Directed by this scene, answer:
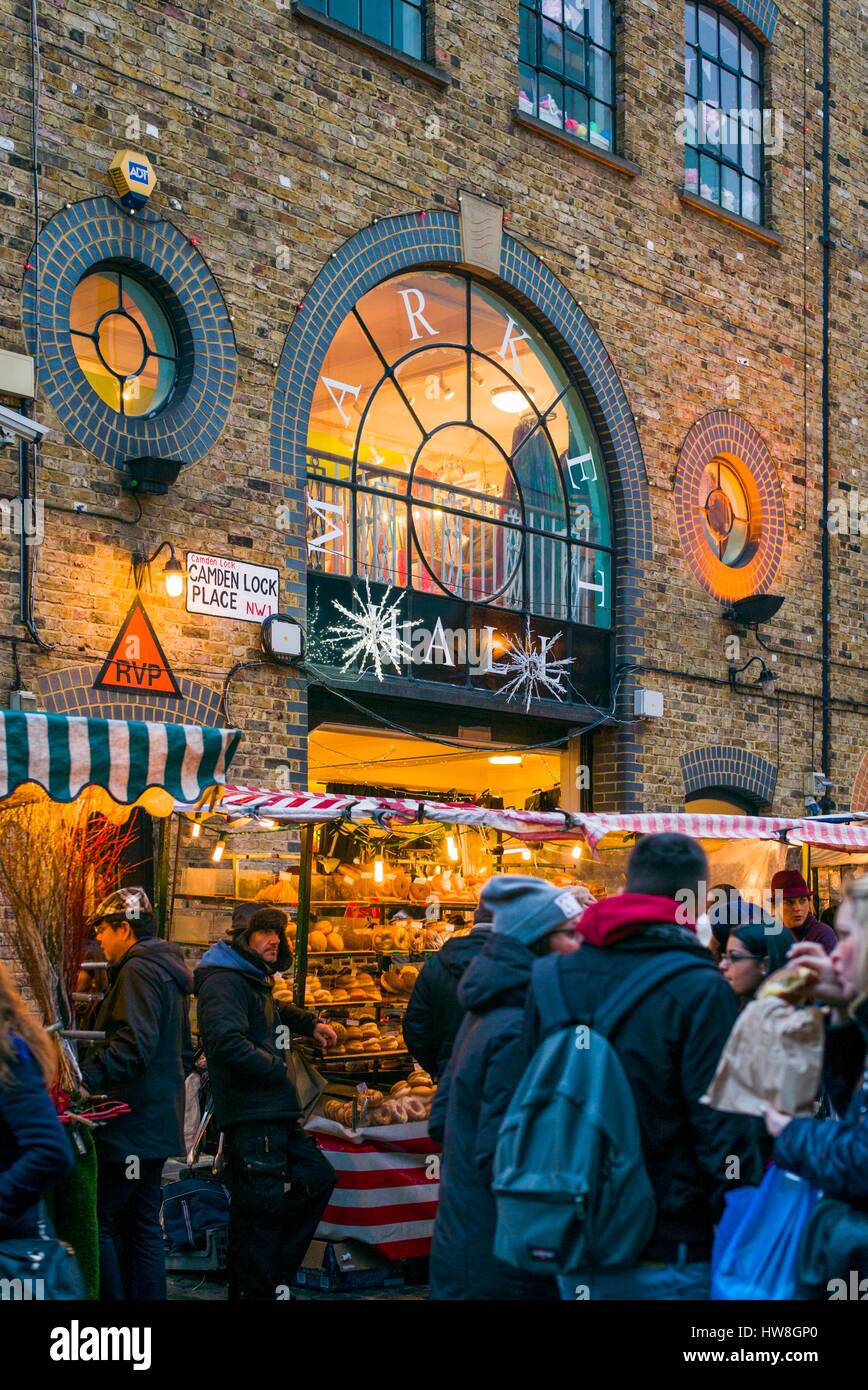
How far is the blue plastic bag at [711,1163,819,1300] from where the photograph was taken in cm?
393

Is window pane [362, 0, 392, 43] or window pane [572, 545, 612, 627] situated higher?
window pane [362, 0, 392, 43]

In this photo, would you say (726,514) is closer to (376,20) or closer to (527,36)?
(527,36)

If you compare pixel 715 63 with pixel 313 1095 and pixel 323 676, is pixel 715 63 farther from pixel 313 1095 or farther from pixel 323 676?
pixel 313 1095

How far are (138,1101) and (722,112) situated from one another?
1258cm

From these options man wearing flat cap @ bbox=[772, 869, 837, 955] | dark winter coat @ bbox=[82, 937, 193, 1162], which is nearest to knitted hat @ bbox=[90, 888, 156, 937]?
dark winter coat @ bbox=[82, 937, 193, 1162]

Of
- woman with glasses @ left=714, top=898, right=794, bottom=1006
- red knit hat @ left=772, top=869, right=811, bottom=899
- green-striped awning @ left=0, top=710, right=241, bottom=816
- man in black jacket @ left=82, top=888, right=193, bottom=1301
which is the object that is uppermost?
green-striped awning @ left=0, top=710, right=241, bottom=816

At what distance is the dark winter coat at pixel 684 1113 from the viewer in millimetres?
4238

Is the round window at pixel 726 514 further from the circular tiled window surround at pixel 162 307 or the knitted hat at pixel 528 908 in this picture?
the knitted hat at pixel 528 908

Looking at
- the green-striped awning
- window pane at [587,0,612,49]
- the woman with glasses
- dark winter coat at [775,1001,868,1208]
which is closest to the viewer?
dark winter coat at [775,1001,868,1208]

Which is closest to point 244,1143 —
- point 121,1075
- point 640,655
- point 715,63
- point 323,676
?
point 121,1075

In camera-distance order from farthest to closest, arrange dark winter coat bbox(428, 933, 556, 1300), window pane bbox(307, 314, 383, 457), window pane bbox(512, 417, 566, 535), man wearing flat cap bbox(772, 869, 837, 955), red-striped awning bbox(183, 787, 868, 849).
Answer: window pane bbox(512, 417, 566, 535) → window pane bbox(307, 314, 383, 457) → man wearing flat cap bbox(772, 869, 837, 955) → red-striped awning bbox(183, 787, 868, 849) → dark winter coat bbox(428, 933, 556, 1300)

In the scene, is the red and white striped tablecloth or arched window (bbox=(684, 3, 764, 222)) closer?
the red and white striped tablecloth

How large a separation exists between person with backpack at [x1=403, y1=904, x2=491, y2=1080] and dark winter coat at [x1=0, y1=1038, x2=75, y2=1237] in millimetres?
3635

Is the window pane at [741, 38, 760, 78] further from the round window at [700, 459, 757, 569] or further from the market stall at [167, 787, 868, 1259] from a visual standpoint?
the market stall at [167, 787, 868, 1259]
